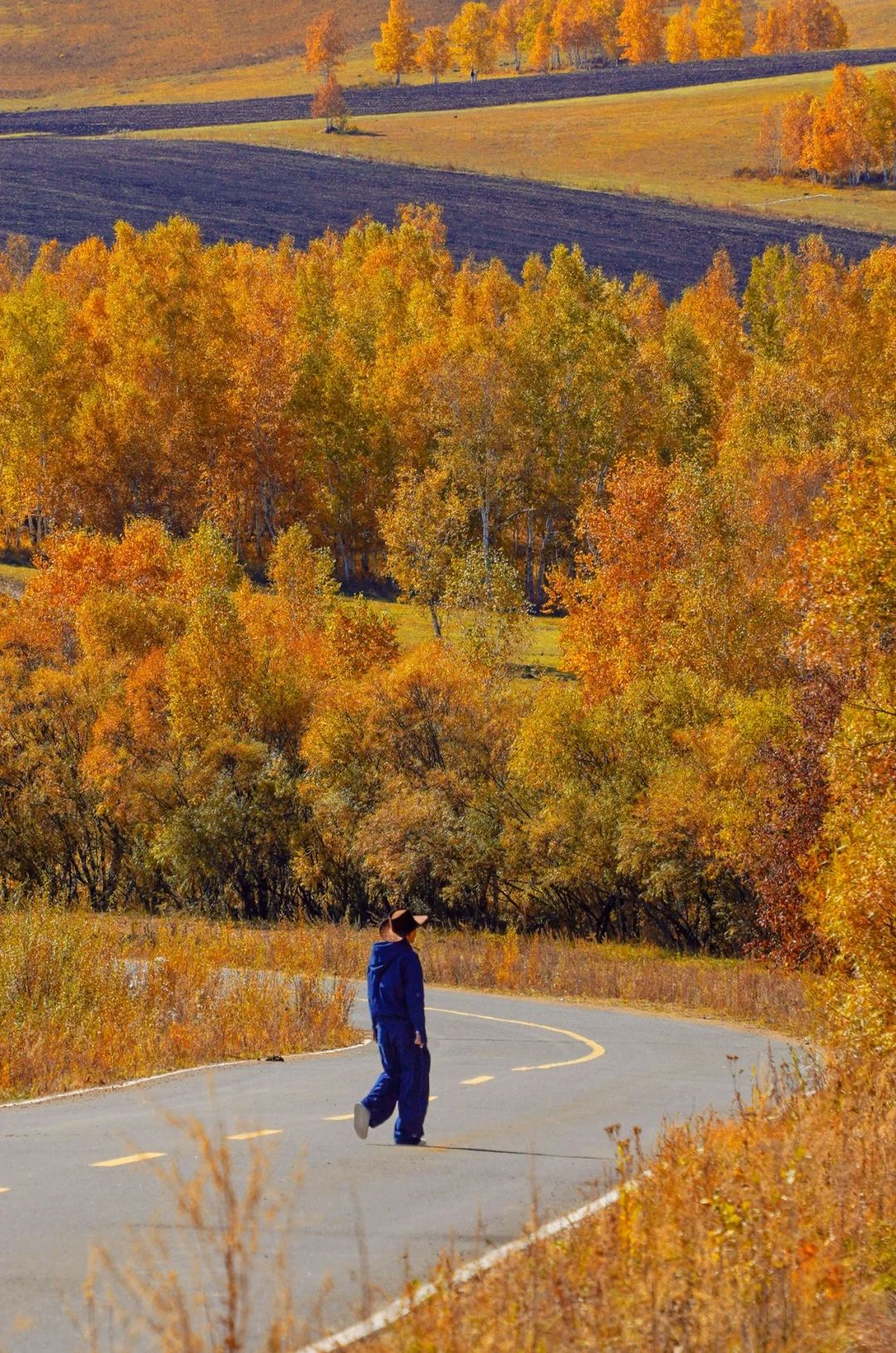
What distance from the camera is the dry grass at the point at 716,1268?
6.64 meters

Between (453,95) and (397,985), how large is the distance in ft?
626

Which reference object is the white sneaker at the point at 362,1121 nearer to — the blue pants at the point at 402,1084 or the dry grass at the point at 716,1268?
the blue pants at the point at 402,1084

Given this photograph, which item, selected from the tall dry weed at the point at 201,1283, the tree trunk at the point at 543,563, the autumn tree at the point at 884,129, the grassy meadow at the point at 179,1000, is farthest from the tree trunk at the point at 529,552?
the autumn tree at the point at 884,129

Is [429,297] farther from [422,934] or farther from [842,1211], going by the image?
[842,1211]

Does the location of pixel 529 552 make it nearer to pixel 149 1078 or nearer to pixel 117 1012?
pixel 117 1012

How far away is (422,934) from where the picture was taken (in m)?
42.9

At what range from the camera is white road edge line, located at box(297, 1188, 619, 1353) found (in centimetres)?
677

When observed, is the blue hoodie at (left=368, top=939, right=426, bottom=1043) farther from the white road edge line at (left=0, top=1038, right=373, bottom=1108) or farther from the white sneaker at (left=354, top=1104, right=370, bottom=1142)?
the white road edge line at (left=0, top=1038, right=373, bottom=1108)

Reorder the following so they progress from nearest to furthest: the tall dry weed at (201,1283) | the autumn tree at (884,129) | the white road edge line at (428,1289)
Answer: the tall dry weed at (201,1283) < the white road edge line at (428,1289) < the autumn tree at (884,129)

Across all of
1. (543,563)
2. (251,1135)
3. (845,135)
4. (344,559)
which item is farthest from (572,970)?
(845,135)

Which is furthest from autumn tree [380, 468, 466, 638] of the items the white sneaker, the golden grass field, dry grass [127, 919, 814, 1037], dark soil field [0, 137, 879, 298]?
the golden grass field

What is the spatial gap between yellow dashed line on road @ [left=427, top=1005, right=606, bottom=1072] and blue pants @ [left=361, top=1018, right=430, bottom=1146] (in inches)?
229

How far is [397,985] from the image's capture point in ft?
40.2

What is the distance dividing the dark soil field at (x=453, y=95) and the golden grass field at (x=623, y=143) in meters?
3.86
